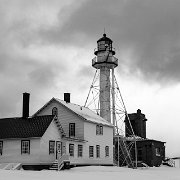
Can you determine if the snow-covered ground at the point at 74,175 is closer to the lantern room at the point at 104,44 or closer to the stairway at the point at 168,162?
the lantern room at the point at 104,44

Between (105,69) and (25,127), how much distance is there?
20.7m

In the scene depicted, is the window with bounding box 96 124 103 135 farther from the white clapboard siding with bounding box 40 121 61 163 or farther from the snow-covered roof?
the white clapboard siding with bounding box 40 121 61 163

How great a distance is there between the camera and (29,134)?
37312mm

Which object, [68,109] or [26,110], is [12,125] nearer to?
[26,110]

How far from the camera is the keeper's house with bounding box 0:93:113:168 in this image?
37094mm

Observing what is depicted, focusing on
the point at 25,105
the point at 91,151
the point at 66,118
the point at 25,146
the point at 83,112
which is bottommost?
the point at 91,151

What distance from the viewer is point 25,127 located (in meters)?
38.7

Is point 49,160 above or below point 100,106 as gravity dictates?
below

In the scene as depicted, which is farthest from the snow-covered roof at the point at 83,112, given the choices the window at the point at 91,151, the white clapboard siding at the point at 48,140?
the white clapboard siding at the point at 48,140

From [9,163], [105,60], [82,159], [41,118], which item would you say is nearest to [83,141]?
[82,159]

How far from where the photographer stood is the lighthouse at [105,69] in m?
54.5

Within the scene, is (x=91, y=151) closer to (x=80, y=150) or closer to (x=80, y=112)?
(x=80, y=150)

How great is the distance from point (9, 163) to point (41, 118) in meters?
5.86

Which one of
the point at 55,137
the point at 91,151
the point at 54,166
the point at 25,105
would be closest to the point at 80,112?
the point at 91,151
